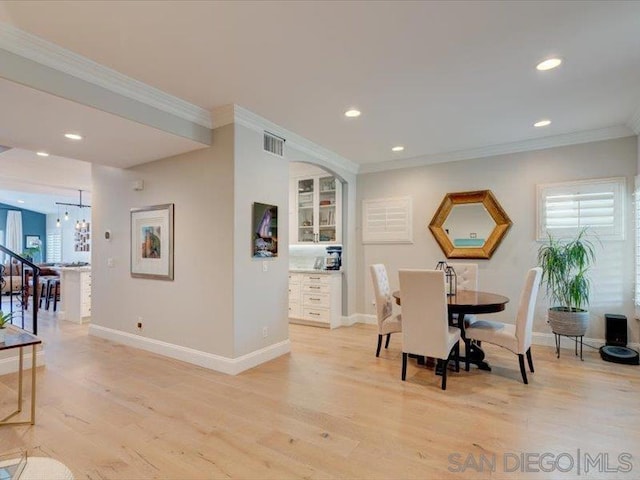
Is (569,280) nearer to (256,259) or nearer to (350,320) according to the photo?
(350,320)

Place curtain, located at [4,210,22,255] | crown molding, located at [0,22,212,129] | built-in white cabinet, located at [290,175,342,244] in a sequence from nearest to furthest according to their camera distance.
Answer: crown molding, located at [0,22,212,129] → built-in white cabinet, located at [290,175,342,244] → curtain, located at [4,210,22,255]

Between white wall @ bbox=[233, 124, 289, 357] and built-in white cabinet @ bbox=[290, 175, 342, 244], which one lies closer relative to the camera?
white wall @ bbox=[233, 124, 289, 357]

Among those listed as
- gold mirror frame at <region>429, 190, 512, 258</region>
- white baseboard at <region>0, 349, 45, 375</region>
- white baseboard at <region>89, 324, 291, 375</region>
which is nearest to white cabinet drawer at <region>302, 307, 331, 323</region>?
white baseboard at <region>89, 324, 291, 375</region>

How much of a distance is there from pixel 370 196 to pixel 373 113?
7.55 ft

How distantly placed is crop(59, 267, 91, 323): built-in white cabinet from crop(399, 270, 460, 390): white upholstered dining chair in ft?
17.7

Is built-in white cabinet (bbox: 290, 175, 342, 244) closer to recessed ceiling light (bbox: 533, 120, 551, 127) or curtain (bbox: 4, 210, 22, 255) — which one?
recessed ceiling light (bbox: 533, 120, 551, 127)

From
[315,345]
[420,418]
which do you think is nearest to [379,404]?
[420,418]

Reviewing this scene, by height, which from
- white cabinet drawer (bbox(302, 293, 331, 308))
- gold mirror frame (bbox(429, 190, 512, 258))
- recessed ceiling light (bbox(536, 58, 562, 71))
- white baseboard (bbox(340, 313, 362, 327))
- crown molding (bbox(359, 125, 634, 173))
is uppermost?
recessed ceiling light (bbox(536, 58, 562, 71))

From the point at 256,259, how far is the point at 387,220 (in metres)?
2.67

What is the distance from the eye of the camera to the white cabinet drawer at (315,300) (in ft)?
17.8

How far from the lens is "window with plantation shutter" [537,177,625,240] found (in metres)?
4.09

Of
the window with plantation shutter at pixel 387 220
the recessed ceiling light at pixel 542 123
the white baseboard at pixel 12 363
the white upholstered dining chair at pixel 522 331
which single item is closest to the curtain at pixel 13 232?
the white baseboard at pixel 12 363

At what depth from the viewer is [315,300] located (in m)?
5.52

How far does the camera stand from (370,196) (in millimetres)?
5812
